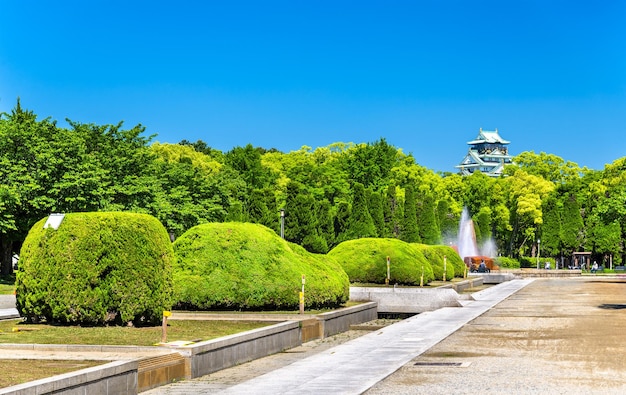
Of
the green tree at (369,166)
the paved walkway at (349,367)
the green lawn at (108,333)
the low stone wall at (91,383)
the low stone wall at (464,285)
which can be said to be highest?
the green tree at (369,166)

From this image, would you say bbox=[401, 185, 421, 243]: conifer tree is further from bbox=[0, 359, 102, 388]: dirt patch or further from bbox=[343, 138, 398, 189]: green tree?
bbox=[0, 359, 102, 388]: dirt patch

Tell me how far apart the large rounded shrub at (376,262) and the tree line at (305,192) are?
1026cm

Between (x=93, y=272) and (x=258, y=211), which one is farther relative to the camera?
(x=258, y=211)

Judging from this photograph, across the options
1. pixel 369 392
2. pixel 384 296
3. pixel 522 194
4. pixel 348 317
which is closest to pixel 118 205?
pixel 384 296

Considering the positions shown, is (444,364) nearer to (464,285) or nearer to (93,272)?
(93,272)

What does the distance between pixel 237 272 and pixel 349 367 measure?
9083 mm

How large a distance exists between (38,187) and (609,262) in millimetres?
102912

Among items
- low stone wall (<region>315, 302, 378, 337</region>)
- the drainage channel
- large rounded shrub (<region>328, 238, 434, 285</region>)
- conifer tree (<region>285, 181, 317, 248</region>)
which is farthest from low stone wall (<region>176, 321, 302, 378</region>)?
conifer tree (<region>285, 181, 317, 248</region>)

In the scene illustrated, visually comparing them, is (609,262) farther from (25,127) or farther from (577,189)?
(25,127)

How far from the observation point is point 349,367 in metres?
16.7

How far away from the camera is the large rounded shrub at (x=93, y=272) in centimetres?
1933

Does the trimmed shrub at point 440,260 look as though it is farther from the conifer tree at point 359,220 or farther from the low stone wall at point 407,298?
the conifer tree at point 359,220

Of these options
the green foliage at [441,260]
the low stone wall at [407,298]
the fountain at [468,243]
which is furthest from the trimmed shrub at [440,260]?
the fountain at [468,243]

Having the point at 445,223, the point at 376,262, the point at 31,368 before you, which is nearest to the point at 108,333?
the point at 31,368
